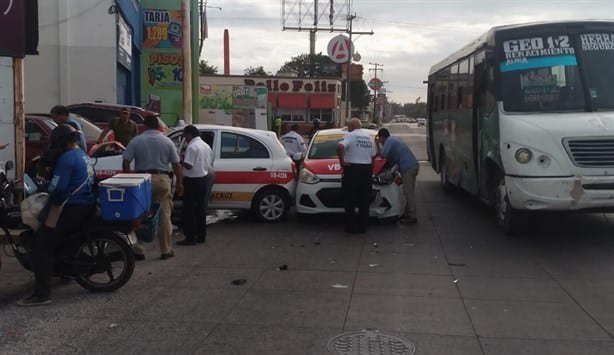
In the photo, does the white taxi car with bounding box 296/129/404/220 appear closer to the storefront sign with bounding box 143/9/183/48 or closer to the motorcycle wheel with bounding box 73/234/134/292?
the motorcycle wheel with bounding box 73/234/134/292

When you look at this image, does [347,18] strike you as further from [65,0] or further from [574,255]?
[574,255]

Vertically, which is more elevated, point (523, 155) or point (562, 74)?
point (562, 74)

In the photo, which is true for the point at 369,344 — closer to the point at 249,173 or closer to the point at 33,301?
the point at 33,301

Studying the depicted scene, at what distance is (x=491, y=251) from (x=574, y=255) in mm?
1027

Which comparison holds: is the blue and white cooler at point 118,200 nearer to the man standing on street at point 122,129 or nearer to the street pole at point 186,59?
the man standing on street at point 122,129

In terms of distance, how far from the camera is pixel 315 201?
437 inches

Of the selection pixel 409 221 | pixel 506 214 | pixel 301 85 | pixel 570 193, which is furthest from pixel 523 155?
pixel 301 85

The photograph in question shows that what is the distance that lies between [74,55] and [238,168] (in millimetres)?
13019

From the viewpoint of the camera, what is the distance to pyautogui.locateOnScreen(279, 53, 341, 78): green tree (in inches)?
3408

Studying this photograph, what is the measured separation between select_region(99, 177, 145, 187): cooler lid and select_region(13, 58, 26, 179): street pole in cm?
431

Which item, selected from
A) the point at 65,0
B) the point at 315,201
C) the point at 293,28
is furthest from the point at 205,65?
the point at 315,201

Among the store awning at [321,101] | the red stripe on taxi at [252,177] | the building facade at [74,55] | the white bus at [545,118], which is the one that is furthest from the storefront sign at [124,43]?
the store awning at [321,101]

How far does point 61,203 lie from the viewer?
253 inches

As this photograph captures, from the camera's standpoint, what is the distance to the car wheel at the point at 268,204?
11.4 meters
